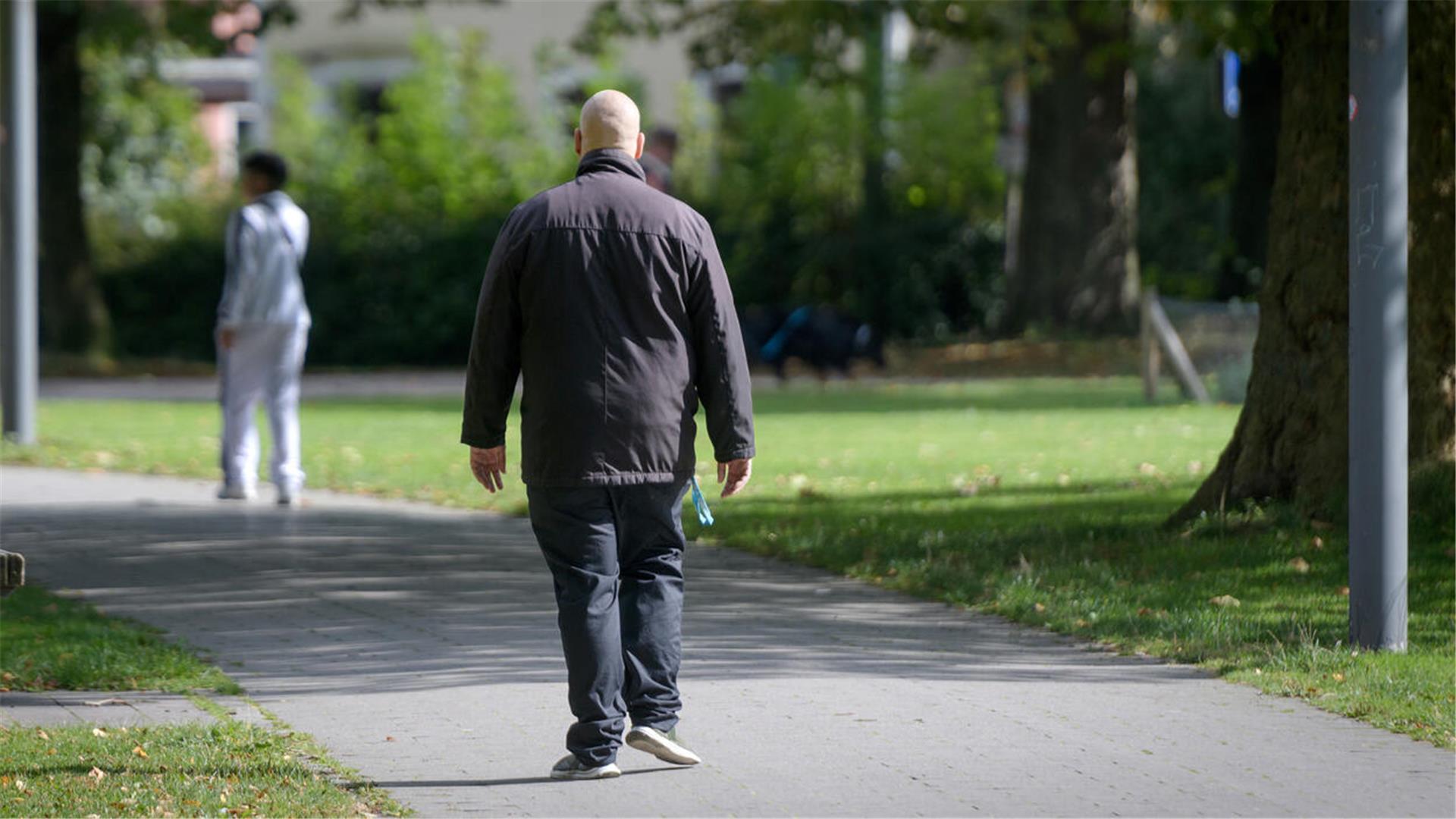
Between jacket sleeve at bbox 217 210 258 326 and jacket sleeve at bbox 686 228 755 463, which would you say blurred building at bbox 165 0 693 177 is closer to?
jacket sleeve at bbox 217 210 258 326

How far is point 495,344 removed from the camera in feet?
18.4

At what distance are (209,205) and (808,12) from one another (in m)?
15.2

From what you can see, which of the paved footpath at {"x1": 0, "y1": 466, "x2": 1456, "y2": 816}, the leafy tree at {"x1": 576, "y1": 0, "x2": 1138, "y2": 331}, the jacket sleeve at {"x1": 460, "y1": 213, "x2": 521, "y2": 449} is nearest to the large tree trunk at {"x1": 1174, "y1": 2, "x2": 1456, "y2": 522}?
the paved footpath at {"x1": 0, "y1": 466, "x2": 1456, "y2": 816}

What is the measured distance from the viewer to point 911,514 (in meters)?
11.5

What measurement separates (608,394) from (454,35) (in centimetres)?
3333

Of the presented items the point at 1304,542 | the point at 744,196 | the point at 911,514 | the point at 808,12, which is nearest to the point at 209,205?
the point at 744,196

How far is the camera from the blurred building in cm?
3750

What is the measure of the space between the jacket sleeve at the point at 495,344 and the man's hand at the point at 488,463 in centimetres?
6

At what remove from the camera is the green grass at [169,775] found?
5.23 metres

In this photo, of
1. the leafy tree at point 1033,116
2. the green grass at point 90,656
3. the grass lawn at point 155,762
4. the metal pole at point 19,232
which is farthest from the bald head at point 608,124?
the leafy tree at point 1033,116

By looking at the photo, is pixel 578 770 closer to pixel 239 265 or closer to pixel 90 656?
pixel 90 656

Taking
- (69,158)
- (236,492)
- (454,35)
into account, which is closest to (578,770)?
(236,492)

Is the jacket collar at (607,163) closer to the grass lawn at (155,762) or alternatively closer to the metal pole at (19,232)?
the grass lawn at (155,762)

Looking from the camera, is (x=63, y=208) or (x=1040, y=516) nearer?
(x=1040, y=516)
